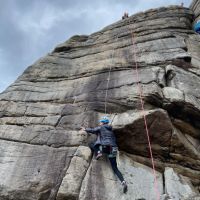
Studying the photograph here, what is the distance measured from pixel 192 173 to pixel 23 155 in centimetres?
552

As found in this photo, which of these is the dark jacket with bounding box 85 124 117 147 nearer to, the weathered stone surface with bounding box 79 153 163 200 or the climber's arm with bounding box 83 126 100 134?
the climber's arm with bounding box 83 126 100 134

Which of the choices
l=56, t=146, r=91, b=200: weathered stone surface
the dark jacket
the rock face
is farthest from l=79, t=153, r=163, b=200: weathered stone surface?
the dark jacket

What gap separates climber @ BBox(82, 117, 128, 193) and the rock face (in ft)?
0.96

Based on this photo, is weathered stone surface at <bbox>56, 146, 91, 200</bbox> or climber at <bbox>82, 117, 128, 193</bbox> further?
climber at <bbox>82, 117, 128, 193</bbox>

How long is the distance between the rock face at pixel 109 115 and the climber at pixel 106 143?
292 mm

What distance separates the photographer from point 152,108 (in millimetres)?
11969

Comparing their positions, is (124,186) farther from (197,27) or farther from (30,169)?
(197,27)

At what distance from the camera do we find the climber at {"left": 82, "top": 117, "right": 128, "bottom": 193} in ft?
33.0

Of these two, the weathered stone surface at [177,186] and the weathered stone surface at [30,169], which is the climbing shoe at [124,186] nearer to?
the weathered stone surface at [177,186]

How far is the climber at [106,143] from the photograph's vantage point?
10055 millimetres

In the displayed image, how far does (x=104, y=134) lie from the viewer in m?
10.5

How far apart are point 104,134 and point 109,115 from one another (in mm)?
1664

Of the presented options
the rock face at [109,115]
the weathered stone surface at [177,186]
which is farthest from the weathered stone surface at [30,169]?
the weathered stone surface at [177,186]

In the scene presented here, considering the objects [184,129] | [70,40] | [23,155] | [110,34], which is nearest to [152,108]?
[184,129]
